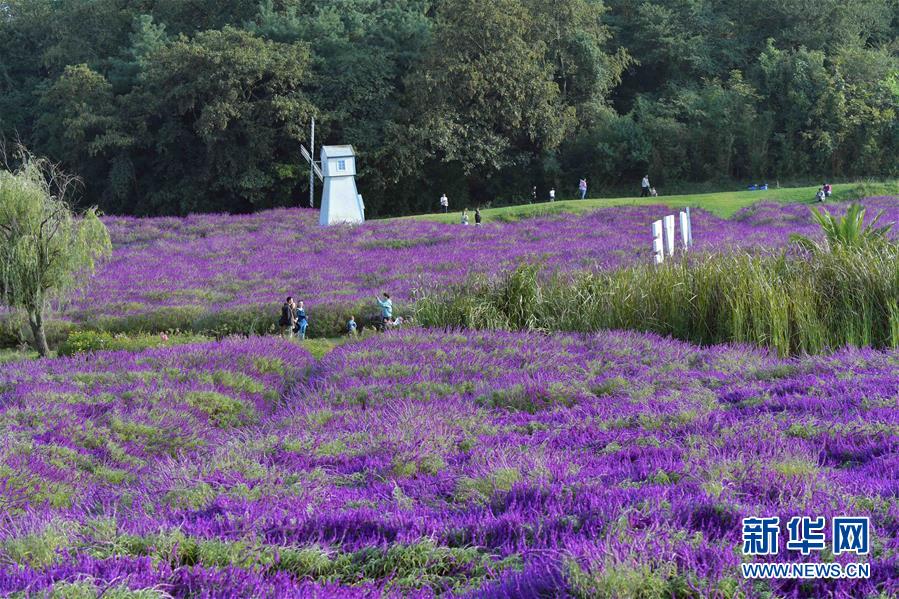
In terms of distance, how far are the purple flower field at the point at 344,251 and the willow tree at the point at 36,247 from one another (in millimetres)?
3520

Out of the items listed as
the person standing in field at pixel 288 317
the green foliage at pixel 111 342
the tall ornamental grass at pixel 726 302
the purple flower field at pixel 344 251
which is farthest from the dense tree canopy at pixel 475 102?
the tall ornamental grass at pixel 726 302

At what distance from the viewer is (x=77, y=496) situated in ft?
22.7

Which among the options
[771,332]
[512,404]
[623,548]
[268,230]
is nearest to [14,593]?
[623,548]

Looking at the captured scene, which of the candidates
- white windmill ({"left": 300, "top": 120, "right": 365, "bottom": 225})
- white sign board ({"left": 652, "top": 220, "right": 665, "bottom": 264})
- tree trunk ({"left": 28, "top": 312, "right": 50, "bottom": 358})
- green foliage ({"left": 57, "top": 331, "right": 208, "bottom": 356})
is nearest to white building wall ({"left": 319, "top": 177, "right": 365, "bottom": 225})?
white windmill ({"left": 300, "top": 120, "right": 365, "bottom": 225})

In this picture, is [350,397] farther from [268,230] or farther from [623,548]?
[268,230]

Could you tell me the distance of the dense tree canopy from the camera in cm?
5184

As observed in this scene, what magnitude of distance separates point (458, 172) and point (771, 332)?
1823 inches

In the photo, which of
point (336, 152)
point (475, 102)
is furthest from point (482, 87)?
point (336, 152)

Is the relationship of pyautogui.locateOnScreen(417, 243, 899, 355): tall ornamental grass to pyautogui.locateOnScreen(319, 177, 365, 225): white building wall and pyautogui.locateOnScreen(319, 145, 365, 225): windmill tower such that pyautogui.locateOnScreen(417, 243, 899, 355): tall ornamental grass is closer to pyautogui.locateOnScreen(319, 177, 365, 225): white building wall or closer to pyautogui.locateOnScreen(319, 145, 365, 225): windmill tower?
pyautogui.locateOnScreen(319, 177, 365, 225): white building wall

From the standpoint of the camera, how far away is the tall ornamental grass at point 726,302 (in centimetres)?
1246

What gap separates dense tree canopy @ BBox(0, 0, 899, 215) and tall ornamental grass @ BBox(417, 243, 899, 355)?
121ft

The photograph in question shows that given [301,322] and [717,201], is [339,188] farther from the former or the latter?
[301,322]

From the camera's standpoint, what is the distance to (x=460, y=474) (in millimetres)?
6008

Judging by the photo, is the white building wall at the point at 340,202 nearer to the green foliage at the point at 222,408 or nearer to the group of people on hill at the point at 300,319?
the group of people on hill at the point at 300,319
